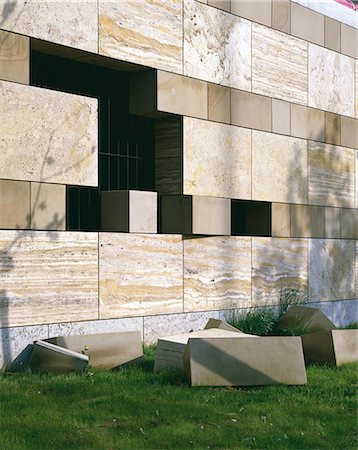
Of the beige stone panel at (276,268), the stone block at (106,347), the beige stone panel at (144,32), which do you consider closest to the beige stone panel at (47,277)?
the stone block at (106,347)

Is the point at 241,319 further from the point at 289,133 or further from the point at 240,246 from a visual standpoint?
the point at 289,133

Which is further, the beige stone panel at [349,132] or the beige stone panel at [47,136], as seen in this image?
the beige stone panel at [349,132]

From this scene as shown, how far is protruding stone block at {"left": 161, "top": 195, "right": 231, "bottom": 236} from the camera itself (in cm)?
1093

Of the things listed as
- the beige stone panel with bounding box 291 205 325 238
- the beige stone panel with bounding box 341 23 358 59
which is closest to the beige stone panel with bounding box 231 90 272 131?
the beige stone panel with bounding box 291 205 325 238

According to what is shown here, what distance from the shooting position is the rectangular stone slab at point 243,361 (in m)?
7.98

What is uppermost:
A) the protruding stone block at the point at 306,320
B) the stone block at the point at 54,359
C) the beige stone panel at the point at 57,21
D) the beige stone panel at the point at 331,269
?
the beige stone panel at the point at 57,21

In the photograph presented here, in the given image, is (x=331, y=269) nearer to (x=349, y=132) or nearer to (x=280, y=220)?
(x=280, y=220)

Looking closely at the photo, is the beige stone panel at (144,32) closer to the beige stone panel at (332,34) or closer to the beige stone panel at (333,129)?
the beige stone panel at (333,129)

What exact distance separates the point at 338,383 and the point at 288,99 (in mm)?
5586

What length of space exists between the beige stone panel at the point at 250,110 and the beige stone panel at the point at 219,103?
12 centimetres

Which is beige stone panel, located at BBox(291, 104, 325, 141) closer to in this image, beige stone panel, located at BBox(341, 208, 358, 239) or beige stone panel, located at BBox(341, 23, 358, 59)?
beige stone panel, located at BBox(341, 208, 358, 239)

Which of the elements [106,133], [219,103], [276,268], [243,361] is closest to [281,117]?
[219,103]

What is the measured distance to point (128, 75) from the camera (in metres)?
11.0

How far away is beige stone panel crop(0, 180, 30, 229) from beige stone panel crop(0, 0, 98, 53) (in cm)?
166
